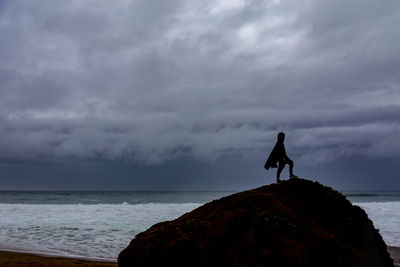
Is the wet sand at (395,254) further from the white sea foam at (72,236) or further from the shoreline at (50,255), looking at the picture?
the white sea foam at (72,236)

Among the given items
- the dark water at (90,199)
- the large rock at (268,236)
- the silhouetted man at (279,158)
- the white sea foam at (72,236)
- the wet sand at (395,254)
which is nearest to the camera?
the large rock at (268,236)

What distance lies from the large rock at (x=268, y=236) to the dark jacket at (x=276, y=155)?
1957mm

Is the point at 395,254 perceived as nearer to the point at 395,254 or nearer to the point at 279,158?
the point at 395,254

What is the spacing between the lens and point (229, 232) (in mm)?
6219

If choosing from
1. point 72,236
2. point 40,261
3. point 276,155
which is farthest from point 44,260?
point 276,155

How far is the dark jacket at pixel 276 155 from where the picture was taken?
9.38 meters

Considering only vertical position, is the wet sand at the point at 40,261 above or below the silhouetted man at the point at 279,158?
below

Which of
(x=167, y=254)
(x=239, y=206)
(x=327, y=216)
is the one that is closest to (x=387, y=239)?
(x=327, y=216)

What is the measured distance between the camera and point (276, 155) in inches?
371

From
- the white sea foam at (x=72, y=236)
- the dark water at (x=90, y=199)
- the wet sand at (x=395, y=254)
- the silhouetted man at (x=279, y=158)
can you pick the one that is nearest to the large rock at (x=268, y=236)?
the silhouetted man at (x=279, y=158)

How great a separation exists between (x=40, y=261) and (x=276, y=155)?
28.1 feet

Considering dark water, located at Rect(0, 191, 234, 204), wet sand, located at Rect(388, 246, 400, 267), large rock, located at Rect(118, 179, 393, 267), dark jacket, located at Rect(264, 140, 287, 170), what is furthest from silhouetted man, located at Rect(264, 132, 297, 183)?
dark water, located at Rect(0, 191, 234, 204)

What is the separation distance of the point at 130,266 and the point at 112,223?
683 inches

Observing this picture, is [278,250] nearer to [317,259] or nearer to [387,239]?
[317,259]
